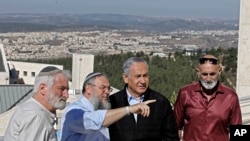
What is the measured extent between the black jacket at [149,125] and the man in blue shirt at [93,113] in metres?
0.49

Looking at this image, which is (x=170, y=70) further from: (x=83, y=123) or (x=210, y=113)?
(x=83, y=123)

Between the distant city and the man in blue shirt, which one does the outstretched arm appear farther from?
the distant city

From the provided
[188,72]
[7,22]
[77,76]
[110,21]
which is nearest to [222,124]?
[77,76]

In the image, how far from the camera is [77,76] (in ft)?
94.1

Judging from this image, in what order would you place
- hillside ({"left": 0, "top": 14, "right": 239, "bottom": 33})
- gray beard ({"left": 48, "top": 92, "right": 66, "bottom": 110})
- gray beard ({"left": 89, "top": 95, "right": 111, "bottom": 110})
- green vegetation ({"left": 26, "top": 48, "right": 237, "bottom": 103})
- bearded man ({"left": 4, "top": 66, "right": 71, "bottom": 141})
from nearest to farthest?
1. bearded man ({"left": 4, "top": 66, "right": 71, "bottom": 141})
2. gray beard ({"left": 48, "top": 92, "right": 66, "bottom": 110})
3. gray beard ({"left": 89, "top": 95, "right": 111, "bottom": 110})
4. green vegetation ({"left": 26, "top": 48, "right": 237, "bottom": 103})
5. hillside ({"left": 0, "top": 14, "right": 239, "bottom": 33})

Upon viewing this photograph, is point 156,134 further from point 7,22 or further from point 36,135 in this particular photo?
point 7,22

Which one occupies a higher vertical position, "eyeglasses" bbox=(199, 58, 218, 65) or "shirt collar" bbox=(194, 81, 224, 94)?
"eyeglasses" bbox=(199, 58, 218, 65)

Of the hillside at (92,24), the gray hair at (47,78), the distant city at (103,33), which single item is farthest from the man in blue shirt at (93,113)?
the hillside at (92,24)

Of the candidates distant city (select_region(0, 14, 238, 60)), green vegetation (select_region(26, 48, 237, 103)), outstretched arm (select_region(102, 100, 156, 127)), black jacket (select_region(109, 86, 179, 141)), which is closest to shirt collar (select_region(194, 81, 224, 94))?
black jacket (select_region(109, 86, 179, 141))

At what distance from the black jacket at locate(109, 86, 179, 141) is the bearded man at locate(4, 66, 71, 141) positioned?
0.76 m

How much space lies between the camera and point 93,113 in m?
3.28

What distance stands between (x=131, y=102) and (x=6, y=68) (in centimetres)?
3120

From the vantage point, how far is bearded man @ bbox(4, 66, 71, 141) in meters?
3.18

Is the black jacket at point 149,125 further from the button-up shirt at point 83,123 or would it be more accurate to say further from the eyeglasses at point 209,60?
the button-up shirt at point 83,123
